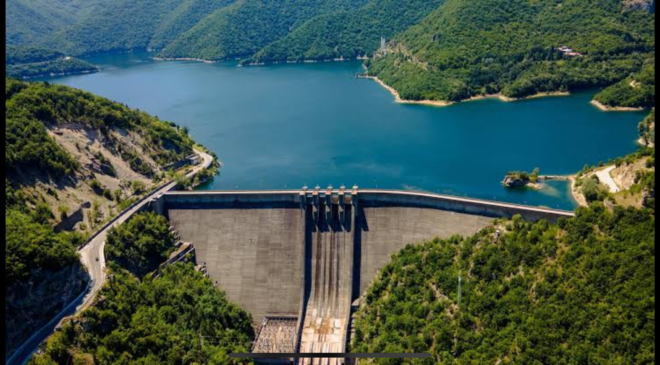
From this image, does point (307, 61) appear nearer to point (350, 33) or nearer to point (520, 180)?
point (350, 33)

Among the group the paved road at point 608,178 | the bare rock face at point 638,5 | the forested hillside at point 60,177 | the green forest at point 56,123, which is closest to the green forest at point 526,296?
the paved road at point 608,178

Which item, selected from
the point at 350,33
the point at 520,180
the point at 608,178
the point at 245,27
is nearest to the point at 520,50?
the point at 520,180

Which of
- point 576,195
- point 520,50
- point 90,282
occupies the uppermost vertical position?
point 520,50

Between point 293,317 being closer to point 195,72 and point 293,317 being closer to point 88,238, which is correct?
point 88,238

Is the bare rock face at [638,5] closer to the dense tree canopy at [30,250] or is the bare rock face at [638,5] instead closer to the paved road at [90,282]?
the paved road at [90,282]

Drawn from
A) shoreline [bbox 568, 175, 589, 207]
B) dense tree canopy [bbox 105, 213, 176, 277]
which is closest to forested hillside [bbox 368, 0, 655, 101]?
shoreline [bbox 568, 175, 589, 207]

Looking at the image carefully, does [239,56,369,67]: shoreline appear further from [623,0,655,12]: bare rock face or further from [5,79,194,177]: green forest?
[5,79,194,177]: green forest
